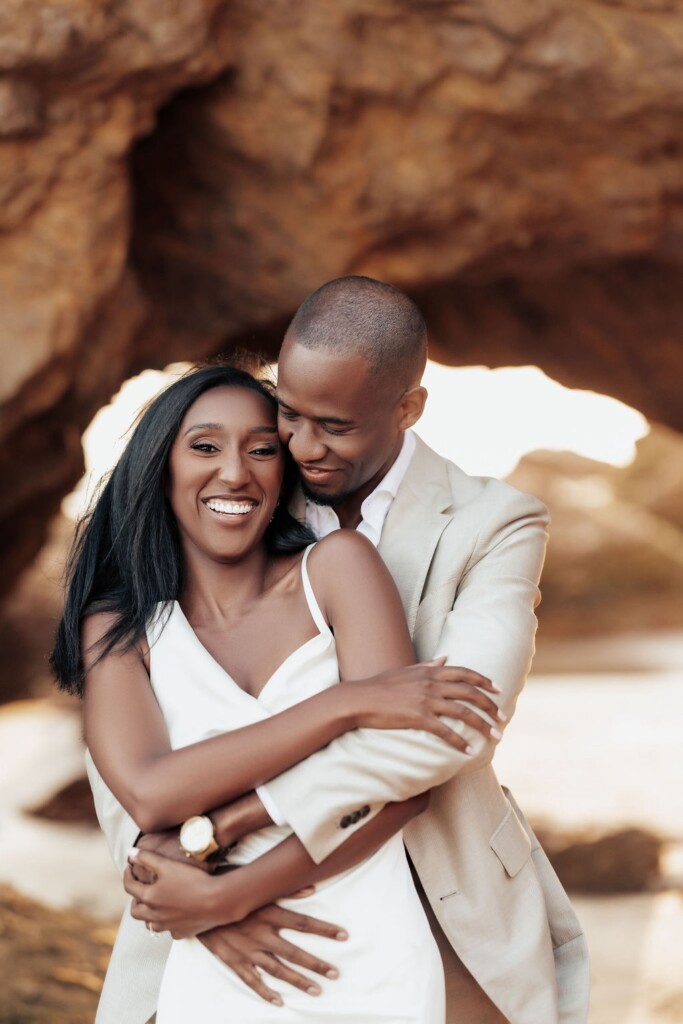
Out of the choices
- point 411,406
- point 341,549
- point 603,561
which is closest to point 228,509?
point 341,549

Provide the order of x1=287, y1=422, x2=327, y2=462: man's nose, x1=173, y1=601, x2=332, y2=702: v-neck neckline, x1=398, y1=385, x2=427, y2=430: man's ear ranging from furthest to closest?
x1=398, y1=385, x2=427, y2=430: man's ear, x1=287, y1=422, x2=327, y2=462: man's nose, x1=173, y1=601, x2=332, y2=702: v-neck neckline

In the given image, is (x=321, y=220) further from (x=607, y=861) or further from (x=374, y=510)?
(x=607, y=861)

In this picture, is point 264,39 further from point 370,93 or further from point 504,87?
point 504,87

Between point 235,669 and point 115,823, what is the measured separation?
0.38 meters

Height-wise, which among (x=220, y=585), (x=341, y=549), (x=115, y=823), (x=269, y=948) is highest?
(x=341, y=549)

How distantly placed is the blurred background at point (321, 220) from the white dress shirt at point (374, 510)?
1.77 ft

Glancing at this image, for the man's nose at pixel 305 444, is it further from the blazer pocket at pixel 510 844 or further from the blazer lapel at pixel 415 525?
the blazer pocket at pixel 510 844

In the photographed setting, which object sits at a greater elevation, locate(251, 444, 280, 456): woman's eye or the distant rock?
locate(251, 444, 280, 456): woman's eye

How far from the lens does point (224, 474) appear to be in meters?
2.25

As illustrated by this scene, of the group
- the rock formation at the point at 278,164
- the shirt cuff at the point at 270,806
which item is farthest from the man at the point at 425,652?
the rock formation at the point at 278,164

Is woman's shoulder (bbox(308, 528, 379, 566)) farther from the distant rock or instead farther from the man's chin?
the distant rock

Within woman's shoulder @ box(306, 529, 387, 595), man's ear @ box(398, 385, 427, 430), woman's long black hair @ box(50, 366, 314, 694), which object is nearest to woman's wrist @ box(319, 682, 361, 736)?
woman's shoulder @ box(306, 529, 387, 595)

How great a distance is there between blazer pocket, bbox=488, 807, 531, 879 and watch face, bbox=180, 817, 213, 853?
63 centimetres

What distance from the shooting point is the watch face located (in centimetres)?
199
